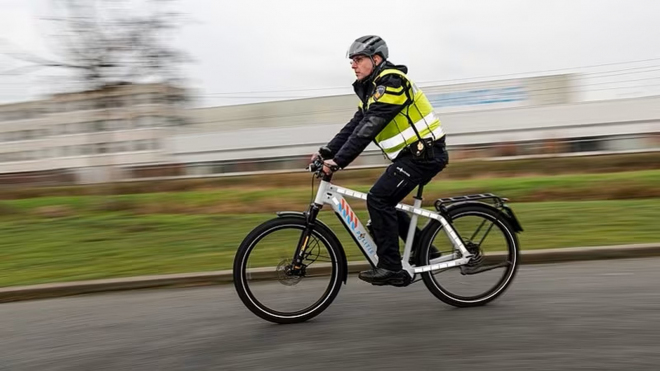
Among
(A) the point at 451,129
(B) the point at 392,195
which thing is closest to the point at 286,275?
(B) the point at 392,195

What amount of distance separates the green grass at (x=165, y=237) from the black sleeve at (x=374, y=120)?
0.63 metres

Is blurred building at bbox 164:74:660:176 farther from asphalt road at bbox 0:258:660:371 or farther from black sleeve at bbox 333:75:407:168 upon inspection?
black sleeve at bbox 333:75:407:168

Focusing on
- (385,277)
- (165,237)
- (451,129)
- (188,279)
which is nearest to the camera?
(385,277)

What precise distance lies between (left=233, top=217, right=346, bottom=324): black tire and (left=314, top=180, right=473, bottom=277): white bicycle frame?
0.19m

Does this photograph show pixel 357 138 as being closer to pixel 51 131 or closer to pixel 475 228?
pixel 475 228

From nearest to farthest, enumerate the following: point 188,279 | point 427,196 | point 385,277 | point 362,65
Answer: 1. point 362,65
2. point 385,277
3. point 188,279
4. point 427,196

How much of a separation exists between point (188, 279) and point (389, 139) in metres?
2.99

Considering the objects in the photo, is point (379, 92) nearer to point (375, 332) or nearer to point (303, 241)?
point (303, 241)

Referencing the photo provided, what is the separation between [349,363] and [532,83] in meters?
41.9

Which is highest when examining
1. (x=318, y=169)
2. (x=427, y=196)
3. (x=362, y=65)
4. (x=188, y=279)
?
(x=362, y=65)

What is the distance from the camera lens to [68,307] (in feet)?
20.9

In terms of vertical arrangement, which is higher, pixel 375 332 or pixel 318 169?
pixel 318 169

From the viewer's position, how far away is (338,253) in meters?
5.12

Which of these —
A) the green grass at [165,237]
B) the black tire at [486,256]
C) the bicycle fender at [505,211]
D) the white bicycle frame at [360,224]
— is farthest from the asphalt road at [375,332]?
the green grass at [165,237]
